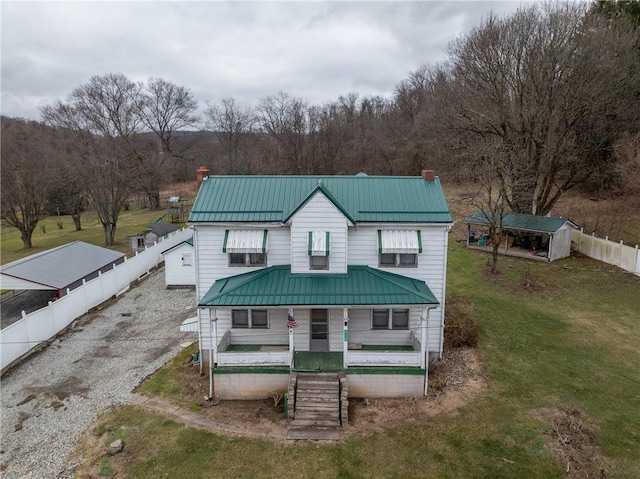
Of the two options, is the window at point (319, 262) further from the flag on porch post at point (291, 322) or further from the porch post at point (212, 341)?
the porch post at point (212, 341)

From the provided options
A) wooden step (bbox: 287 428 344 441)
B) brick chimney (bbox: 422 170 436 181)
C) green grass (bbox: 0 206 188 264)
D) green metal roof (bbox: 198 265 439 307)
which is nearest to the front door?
green metal roof (bbox: 198 265 439 307)

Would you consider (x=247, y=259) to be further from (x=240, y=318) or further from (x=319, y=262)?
(x=319, y=262)

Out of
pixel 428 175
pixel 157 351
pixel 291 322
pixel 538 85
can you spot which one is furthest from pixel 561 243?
pixel 157 351

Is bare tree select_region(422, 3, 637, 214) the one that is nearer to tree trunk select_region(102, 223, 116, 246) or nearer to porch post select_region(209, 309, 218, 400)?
porch post select_region(209, 309, 218, 400)

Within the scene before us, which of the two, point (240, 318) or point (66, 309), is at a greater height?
point (240, 318)

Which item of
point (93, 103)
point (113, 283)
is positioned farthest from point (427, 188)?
point (93, 103)

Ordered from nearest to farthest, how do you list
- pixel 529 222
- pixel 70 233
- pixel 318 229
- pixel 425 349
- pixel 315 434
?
pixel 315 434
pixel 425 349
pixel 318 229
pixel 529 222
pixel 70 233
